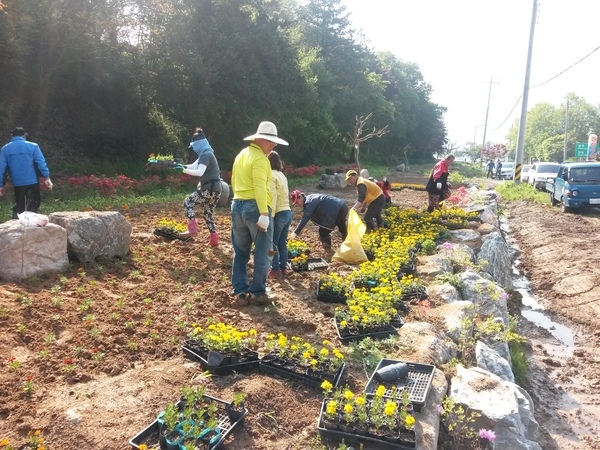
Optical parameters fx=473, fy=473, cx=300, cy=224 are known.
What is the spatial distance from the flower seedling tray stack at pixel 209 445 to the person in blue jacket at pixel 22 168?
5286mm

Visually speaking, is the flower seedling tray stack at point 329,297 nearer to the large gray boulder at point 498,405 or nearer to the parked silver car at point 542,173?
the large gray boulder at point 498,405

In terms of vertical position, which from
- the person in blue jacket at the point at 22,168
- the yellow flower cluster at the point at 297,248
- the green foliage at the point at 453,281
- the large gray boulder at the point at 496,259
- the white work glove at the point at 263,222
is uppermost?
the person in blue jacket at the point at 22,168

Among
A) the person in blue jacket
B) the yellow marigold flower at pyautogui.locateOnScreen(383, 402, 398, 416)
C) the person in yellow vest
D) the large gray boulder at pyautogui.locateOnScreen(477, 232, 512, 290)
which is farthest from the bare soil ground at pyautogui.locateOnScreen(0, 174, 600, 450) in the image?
the person in blue jacket

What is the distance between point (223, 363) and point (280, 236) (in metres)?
2.84

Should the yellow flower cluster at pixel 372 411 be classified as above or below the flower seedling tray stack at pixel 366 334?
above

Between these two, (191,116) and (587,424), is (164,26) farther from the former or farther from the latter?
(587,424)

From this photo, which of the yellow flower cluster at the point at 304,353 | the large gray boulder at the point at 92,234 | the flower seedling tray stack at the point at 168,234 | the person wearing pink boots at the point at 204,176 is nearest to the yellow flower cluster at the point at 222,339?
the yellow flower cluster at the point at 304,353

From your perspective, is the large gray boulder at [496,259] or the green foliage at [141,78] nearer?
the large gray boulder at [496,259]

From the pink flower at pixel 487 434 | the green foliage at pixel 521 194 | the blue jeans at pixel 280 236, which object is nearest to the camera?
the pink flower at pixel 487 434

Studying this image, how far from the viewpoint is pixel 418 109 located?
180 ft

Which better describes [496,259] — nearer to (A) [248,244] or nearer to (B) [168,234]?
(A) [248,244]

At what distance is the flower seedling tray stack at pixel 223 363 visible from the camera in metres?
3.37

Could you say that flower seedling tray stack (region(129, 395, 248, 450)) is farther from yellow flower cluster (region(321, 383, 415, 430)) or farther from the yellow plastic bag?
the yellow plastic bag

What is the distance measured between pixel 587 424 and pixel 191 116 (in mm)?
15717
